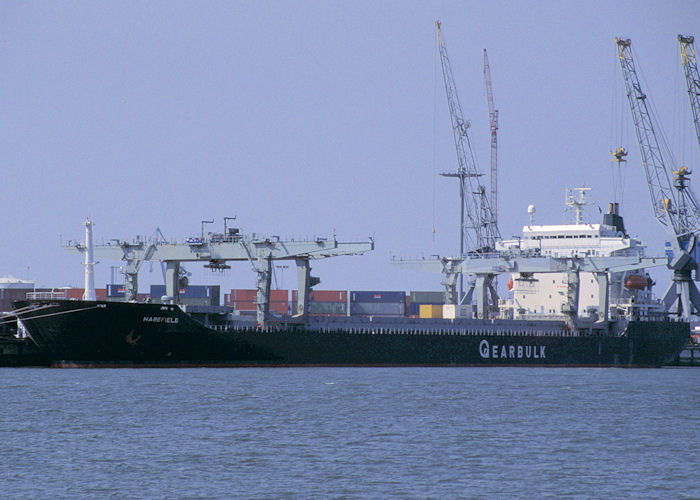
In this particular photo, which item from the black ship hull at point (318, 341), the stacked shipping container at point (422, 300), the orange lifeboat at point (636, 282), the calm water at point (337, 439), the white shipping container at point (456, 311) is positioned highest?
the orange lifeboat at point (636, 282)

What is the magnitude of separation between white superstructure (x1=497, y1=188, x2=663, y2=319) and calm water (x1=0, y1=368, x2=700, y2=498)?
26.1 metres

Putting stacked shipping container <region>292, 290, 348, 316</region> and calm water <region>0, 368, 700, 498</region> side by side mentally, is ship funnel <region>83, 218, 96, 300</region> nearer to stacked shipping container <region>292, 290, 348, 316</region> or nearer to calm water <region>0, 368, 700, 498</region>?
calm water <region>0, 368, 700, 498</region>

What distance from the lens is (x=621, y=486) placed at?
25844mm

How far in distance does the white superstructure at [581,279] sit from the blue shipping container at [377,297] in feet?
25.3

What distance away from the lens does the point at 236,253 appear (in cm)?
6088

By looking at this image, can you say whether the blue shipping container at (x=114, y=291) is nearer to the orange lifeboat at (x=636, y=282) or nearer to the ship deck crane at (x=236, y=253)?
the ship deck crane at (x=236, y=253)

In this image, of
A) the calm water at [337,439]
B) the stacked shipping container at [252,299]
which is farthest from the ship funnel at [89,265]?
the stacked shipping container at [252,299]

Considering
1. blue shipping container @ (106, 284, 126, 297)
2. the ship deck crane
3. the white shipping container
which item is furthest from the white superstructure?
blue shipping container @ (106, 284, 126, 297)

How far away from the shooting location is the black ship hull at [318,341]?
5447cm

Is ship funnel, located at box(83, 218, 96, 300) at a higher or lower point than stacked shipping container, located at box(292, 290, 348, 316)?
higher

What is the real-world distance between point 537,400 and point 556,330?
30467 mm

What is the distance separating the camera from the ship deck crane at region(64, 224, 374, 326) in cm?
6009

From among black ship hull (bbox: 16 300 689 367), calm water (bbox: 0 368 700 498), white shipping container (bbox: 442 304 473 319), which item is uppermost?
white shipping container (bbox: 442 304 473 319)

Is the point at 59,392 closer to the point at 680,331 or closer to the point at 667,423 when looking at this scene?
the point at 667,423
